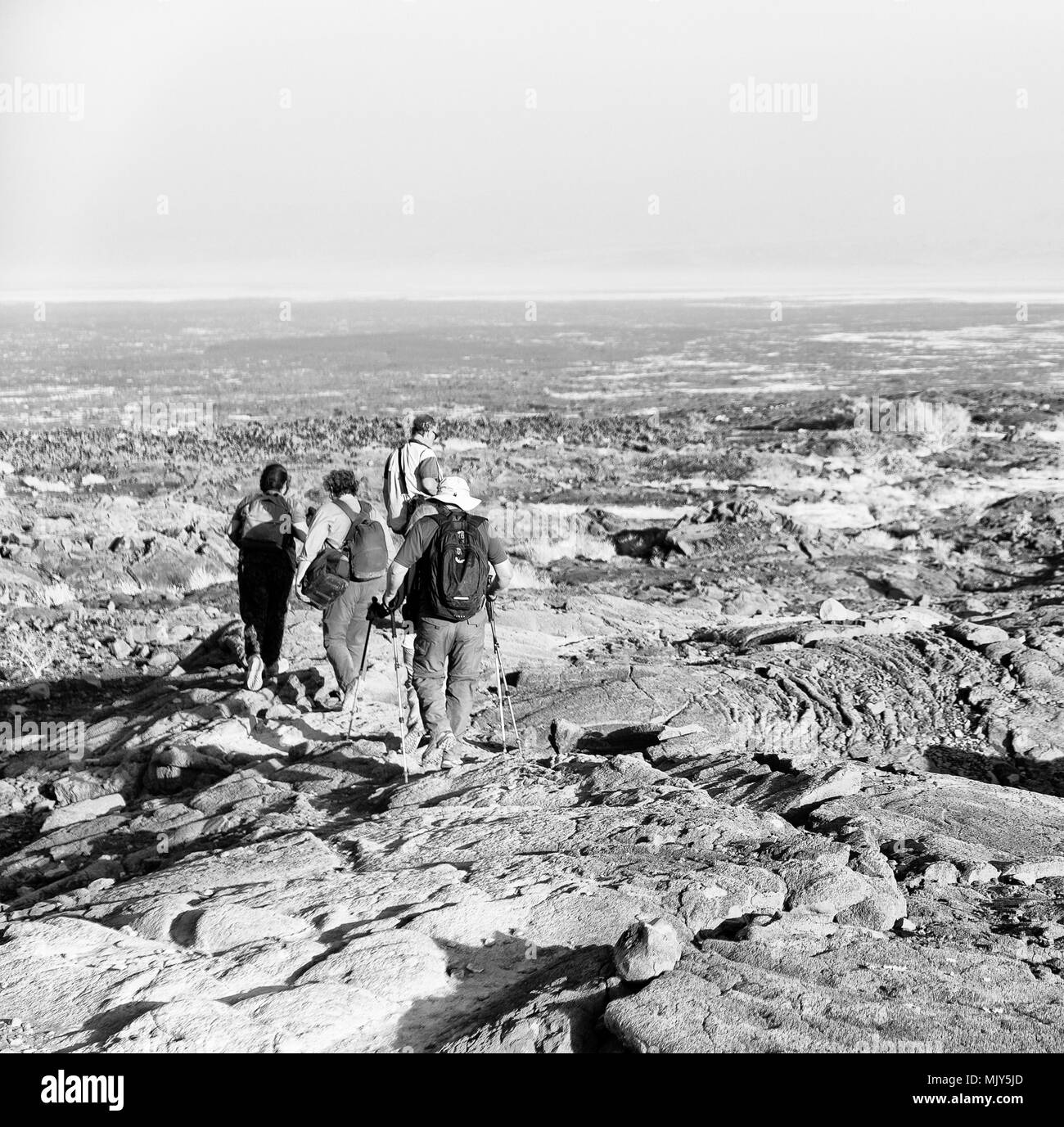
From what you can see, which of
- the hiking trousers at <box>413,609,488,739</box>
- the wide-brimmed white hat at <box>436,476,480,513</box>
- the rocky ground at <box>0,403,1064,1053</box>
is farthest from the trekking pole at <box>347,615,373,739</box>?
the wide-brimmed white hat at <box>436,476,480,513</box>

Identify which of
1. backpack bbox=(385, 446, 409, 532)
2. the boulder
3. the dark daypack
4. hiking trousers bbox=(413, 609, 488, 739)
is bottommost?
the boulder

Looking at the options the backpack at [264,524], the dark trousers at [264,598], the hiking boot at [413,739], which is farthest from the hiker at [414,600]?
the dark trousers at [264,598]

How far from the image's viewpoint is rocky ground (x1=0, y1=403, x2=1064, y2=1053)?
3.80 meters

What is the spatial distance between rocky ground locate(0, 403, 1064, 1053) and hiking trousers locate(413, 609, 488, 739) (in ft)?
1.17

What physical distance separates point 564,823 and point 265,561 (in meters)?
3.90

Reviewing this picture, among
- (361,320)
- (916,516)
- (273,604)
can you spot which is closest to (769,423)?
(916,516)

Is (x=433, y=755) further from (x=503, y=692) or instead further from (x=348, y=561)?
(x=348, y=561)

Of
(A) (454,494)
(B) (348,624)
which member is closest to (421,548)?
(A) (454,494)

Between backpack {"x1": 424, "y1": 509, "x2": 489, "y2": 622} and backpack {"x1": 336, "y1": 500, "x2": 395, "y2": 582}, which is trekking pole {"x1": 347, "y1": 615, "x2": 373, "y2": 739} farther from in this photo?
backpack {"x1": 424, "y1": 509, "x2": 489, "y2": 622}

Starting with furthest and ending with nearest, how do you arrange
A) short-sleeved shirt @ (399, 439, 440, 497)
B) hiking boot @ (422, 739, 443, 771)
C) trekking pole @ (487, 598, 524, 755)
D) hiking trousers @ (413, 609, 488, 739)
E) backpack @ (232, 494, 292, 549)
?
backpack @ (232, 494, 292, 549) → short-sleeved shirt @ (399, 439, 440, 497) → trekking pole @ (487, 598, 524, 755) → hiking boot @ (422, 739, 443, 771) → hiking trousers @ (413, 609, 488, 739)

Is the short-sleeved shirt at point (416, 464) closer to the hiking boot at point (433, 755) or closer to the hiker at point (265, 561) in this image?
the hiker at point (265, 561)

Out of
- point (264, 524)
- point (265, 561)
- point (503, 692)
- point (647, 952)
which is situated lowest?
point (503, 692)

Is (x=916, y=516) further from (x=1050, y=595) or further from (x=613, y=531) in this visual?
(x=1050, y=595)

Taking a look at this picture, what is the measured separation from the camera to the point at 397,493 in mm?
8172
